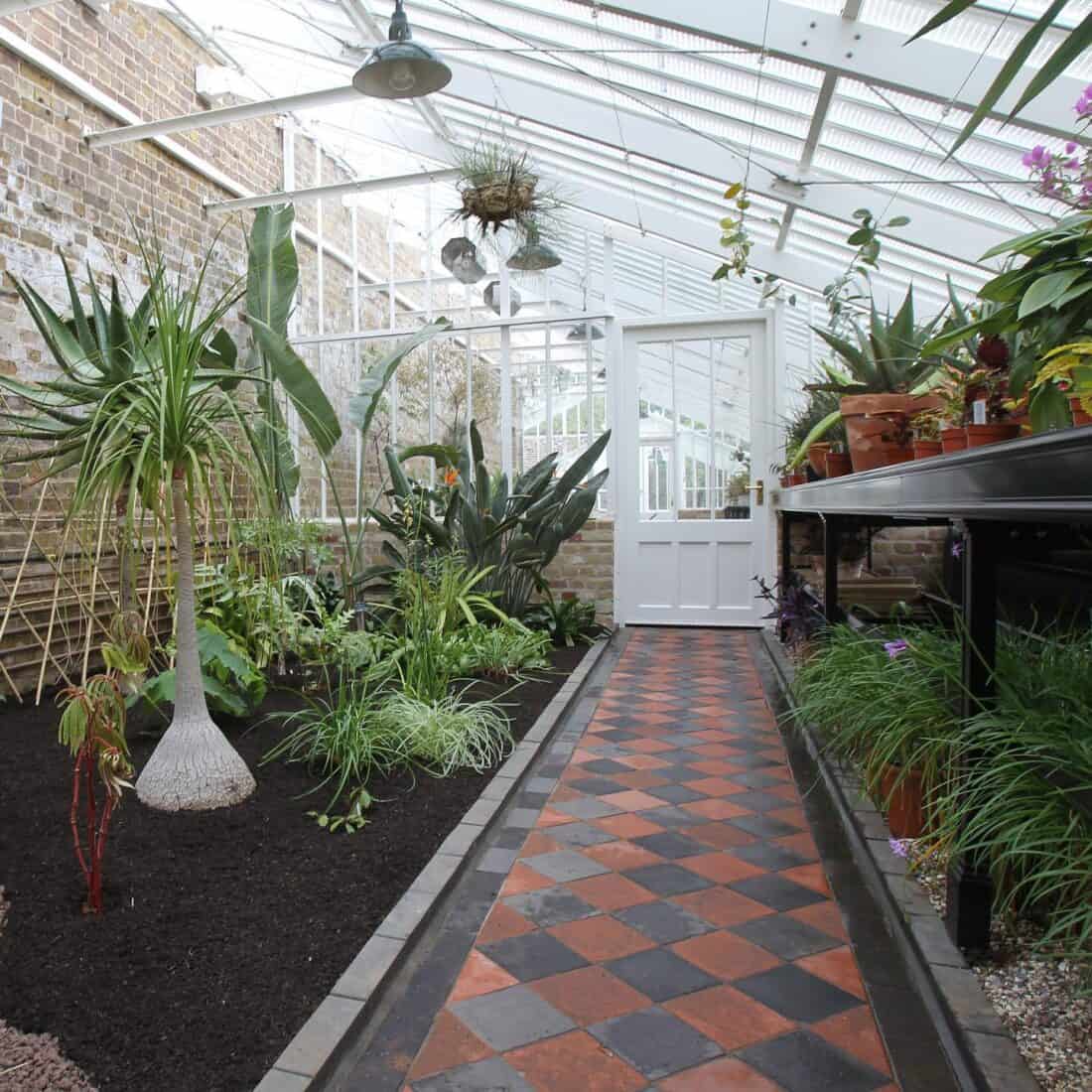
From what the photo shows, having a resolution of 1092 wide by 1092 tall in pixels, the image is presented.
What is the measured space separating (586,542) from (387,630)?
2821 mm

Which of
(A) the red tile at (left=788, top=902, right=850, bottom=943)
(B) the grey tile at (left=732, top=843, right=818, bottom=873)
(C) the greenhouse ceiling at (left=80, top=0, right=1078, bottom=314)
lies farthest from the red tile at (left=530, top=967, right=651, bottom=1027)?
(C) the greenhouse ceiling at (left=80, top=0, right=1078, bottom=314)

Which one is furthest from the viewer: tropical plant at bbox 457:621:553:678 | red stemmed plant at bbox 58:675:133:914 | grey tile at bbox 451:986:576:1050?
tropical plant at bbox 457:621:553:678

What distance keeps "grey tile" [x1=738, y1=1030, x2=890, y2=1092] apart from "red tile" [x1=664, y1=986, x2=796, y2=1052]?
0.03 metres

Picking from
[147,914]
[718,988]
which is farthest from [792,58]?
[147,914]

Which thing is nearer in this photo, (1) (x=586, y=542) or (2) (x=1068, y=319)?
(2) (x=1068, y=319)

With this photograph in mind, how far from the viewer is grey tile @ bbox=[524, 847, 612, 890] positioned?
2.42 meters

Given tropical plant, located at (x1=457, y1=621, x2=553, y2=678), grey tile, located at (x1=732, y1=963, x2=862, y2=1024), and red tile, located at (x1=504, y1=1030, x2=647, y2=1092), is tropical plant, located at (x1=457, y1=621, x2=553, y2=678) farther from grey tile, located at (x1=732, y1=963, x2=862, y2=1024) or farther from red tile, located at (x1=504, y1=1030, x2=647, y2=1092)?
red tile, located at (x1=504, y1=1030, x2=647, y2=1092)

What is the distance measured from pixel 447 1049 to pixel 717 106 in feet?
15.2

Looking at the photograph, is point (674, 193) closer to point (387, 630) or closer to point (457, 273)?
point (457, 273)

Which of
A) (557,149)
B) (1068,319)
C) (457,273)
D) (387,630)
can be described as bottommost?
(387,630)

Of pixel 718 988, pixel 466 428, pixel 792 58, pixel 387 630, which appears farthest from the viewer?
pixel 466 428

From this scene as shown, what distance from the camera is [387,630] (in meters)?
4.29

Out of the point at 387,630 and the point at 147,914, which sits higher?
the point at 387,630

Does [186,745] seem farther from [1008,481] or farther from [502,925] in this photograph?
[1008,481]
